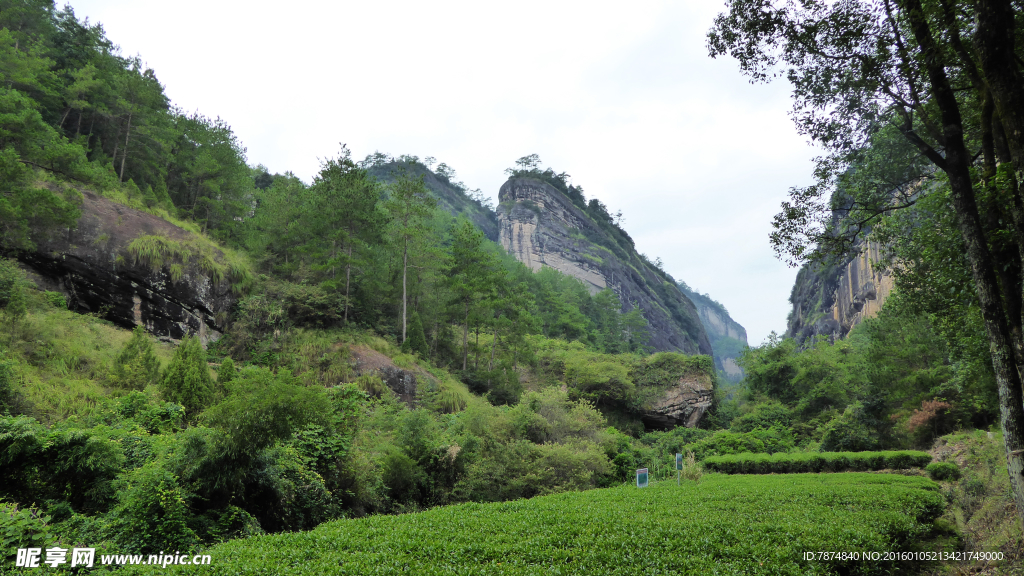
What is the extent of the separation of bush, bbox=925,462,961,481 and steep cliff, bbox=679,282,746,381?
135 metres

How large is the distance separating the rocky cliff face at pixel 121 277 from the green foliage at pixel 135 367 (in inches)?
161

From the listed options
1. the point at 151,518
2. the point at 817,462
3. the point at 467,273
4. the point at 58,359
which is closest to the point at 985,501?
the point at 817,462

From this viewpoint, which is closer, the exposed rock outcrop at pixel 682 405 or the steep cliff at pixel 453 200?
the exposed rock outcrop at pixel 682 405

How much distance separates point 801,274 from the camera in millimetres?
75812

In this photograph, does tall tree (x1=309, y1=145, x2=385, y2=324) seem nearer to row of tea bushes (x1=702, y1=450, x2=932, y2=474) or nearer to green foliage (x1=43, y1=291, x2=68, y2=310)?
green foliage (x1=43, y1=291, x2=68, y2=310)

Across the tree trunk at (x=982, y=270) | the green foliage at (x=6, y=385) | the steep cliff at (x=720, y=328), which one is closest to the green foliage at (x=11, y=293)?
the green foliage at (x=6, y=385)

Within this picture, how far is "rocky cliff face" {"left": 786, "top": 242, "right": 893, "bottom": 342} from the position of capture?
43000 millimetres

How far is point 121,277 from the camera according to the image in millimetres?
15805

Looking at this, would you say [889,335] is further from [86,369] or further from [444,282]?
[86,369]

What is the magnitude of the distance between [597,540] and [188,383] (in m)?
11.0

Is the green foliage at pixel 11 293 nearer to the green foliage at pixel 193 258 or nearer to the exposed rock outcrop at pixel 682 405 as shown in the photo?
the green foliage at pixel 193 258

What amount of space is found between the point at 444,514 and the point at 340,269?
16.0 metres

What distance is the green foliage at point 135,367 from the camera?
11.8 metres

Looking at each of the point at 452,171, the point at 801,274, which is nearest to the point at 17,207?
the point at 452,171
